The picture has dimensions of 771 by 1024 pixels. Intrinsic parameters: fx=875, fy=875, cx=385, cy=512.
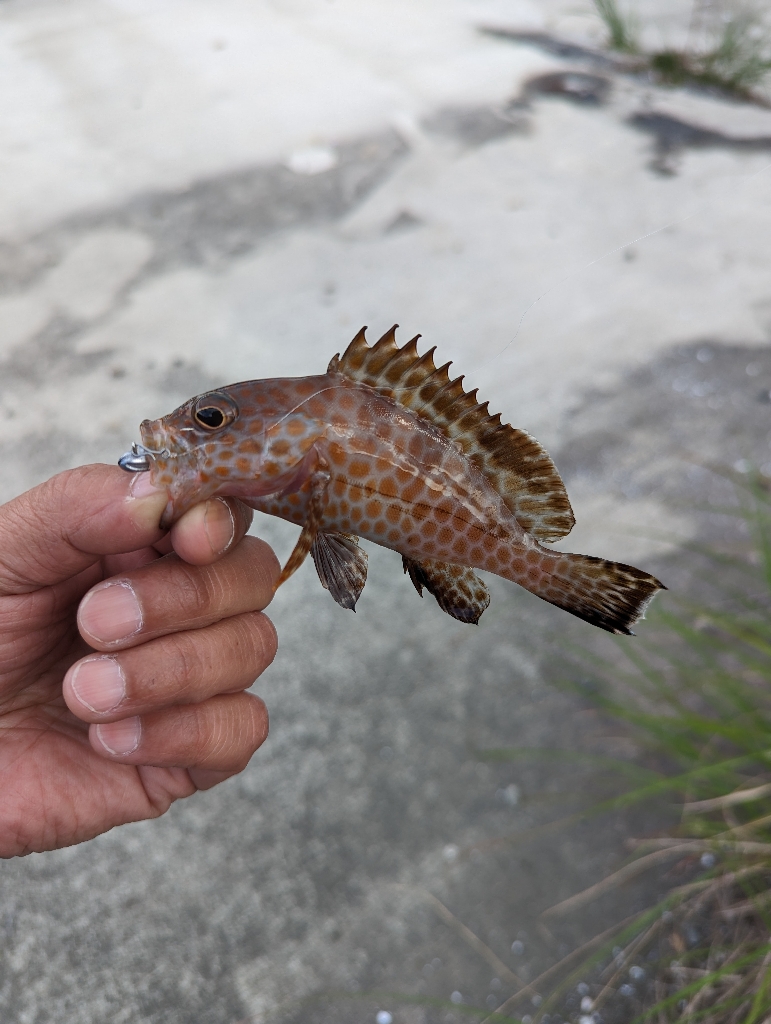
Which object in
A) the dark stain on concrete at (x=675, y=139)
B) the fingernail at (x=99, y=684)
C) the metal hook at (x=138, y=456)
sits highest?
the metal hook at (x=138, y=456)

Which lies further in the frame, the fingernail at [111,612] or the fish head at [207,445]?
the fingernail at [111,612]

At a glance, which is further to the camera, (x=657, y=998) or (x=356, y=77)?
(x=356, y=77)

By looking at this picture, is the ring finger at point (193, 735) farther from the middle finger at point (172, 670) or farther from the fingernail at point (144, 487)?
the fingernail at point (144, 487)

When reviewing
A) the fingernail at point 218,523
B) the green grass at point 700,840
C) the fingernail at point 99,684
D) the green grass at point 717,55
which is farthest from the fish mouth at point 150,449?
the green grass at point 717,55

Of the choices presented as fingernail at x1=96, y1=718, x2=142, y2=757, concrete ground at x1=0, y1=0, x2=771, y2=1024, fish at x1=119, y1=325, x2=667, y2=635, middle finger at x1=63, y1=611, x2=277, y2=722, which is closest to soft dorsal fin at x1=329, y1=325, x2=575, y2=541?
→ fish at x1=119, y1=325, x2=667, y2=635

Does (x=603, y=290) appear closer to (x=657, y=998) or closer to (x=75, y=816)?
(x=657, y=998)

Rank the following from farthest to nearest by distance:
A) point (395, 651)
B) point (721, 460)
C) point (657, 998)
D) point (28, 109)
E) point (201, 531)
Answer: point (28, 109), point (721, 460), point (395, 651), point (657, 998), point (201, 531)

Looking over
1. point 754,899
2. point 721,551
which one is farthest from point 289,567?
point 721,551
